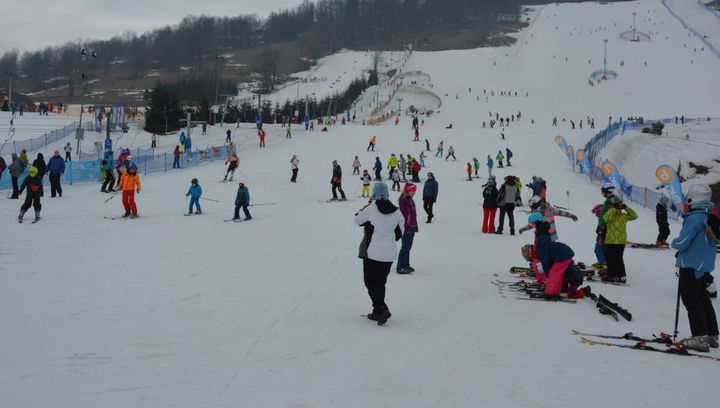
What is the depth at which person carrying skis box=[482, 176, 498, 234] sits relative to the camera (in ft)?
45.9

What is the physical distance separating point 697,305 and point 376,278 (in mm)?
3133

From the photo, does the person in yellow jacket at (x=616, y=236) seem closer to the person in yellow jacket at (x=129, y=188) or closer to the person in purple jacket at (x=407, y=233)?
the person in purple jacket at (x=407, y=233)

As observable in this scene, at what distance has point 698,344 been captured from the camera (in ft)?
17.9

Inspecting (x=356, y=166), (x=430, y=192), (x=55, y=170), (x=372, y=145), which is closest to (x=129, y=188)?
(x=55, y=170)

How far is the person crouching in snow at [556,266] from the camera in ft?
24.4

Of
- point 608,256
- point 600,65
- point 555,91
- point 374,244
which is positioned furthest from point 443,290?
point 600,65

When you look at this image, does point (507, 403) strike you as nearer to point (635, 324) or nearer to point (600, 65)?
point (635, 324)

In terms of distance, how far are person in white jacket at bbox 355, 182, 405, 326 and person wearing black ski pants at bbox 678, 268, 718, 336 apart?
9.37 ft

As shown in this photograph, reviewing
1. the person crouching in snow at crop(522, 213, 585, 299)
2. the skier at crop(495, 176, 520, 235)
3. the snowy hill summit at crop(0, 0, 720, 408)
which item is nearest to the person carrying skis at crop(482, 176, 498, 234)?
the skier at crop(495, 176, 520, 235)

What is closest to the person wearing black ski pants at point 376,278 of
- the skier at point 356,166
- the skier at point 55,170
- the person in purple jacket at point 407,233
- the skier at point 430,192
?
the person in purple jacket at point 407,233

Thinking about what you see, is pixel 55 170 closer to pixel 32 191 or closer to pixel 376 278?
pixel 32 191

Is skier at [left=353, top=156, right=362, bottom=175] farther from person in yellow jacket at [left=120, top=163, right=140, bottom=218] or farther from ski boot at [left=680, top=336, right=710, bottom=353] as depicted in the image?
ski boot at [left=680, top=336, right=710, bottom=353]

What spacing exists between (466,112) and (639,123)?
2421cm

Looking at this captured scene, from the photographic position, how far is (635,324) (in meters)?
6.47
